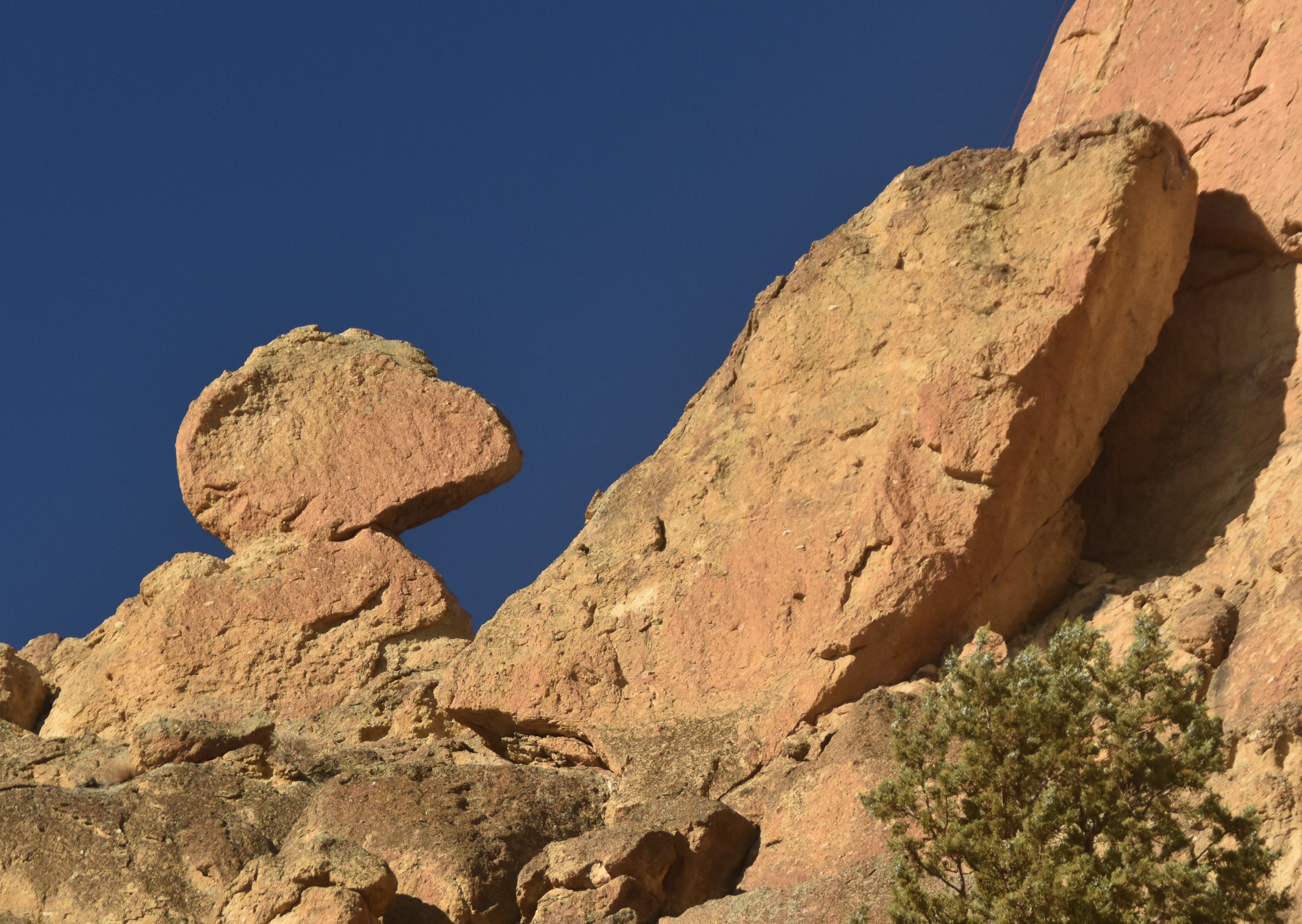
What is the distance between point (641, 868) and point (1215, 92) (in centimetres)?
1059

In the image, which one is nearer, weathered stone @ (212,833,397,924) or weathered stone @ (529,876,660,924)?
weathered stone @ (212,833,397,924)

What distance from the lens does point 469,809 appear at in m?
15.1

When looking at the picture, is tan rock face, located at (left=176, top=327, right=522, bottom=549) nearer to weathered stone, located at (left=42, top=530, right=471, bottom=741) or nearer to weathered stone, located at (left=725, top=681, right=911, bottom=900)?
weathered stone, located at (left=42, top=530, right=471, bottom=741)

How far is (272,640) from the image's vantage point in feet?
64.9

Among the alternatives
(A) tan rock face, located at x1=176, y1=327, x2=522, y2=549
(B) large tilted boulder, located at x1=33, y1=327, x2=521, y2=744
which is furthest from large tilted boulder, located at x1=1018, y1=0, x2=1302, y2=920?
(A) tan rock face, located at x1=176, y1=327, x2=522, y2=549

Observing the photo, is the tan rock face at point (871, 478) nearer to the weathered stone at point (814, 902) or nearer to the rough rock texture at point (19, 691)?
the weathered stone at point (814, 902)

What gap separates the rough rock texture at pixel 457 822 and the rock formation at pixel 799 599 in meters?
0.04

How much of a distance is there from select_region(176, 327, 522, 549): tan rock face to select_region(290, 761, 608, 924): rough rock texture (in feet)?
17.1

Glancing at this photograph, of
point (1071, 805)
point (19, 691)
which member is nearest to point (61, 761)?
point (19, 691)

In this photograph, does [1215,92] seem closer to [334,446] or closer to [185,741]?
[334,446]

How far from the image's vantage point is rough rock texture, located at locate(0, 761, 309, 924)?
14383mm

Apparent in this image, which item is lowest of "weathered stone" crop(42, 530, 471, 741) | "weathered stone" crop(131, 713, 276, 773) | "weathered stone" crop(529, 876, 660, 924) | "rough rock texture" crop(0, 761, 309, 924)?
"weathered stone" crop(529, 876, 660, 924)

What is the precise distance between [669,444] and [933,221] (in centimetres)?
367

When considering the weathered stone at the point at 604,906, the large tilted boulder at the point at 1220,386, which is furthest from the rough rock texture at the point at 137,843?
the large tilted boulder at the point at 1220,386
